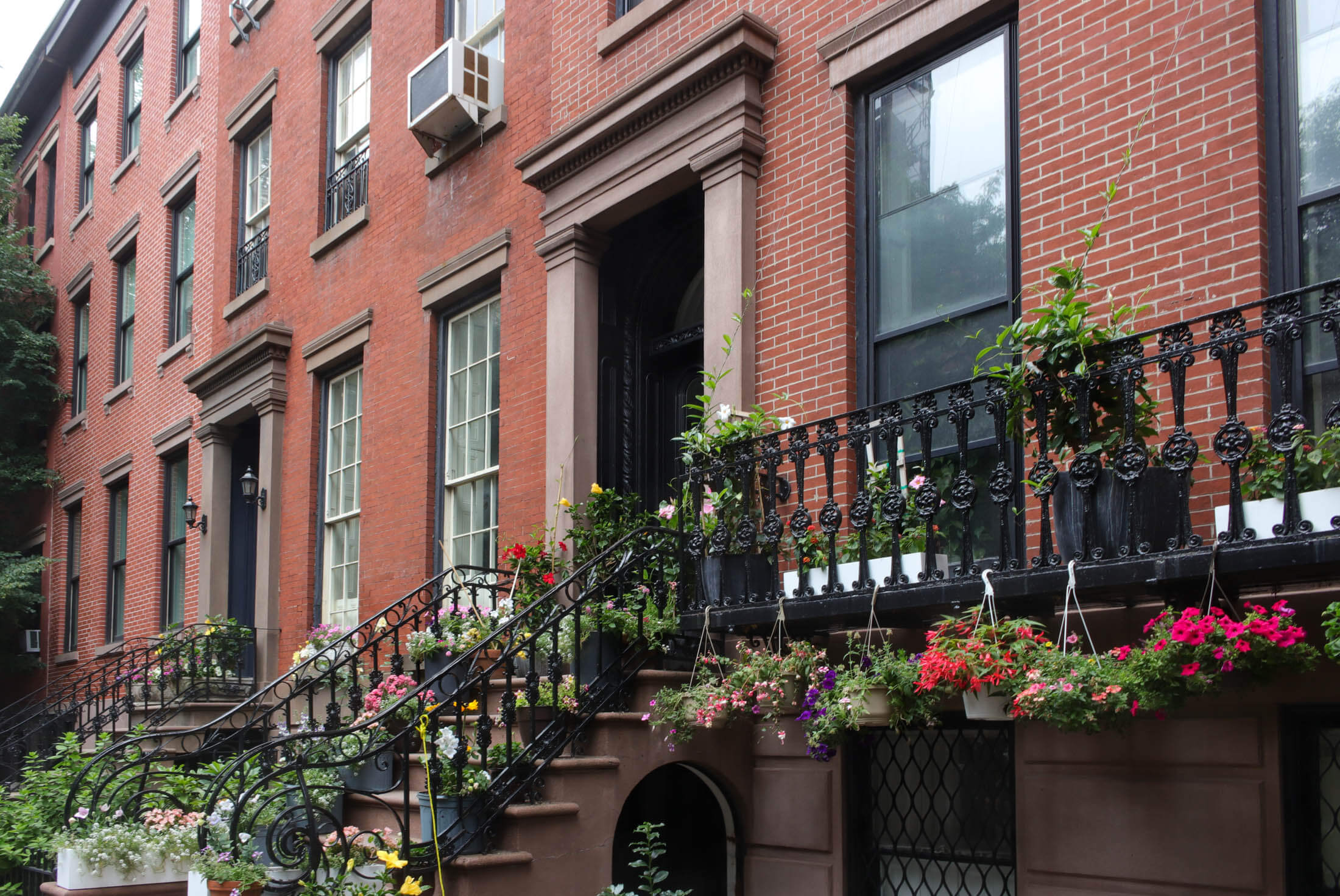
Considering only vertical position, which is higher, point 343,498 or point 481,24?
point 481,24

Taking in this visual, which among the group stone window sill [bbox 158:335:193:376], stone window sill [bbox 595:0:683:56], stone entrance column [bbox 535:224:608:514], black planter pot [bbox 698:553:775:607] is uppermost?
stone window sill [bbox 595:0:683:56]

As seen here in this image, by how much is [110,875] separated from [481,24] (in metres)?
7.68

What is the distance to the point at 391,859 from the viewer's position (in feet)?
19.0

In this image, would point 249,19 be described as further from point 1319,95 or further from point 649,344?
point 1319,95

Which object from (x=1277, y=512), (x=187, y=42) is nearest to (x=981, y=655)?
(x=1277, y=512)

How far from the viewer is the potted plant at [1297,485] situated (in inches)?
178

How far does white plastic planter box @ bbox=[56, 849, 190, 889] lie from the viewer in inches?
265

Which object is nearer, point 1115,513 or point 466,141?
point 1115,513

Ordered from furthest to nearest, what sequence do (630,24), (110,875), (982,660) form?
(630,24), (110,875), (982,660)

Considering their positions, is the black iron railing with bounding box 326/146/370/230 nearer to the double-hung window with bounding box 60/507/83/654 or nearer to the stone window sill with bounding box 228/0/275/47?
the stone window sill with bounding box 228/0/275/47

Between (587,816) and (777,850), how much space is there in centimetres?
132

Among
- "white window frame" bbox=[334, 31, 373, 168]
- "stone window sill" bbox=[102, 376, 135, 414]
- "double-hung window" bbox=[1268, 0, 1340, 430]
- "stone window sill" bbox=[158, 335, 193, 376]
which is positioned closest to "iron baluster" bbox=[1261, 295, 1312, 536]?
"double-hung window" bbox=[1268, 0, 1340, 430]

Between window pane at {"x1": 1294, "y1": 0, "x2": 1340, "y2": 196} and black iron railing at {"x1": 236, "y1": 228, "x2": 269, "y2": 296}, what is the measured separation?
1141cm

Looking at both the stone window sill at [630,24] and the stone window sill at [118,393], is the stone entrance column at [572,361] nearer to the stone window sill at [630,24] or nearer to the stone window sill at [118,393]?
the stone window sill at [630,24]
